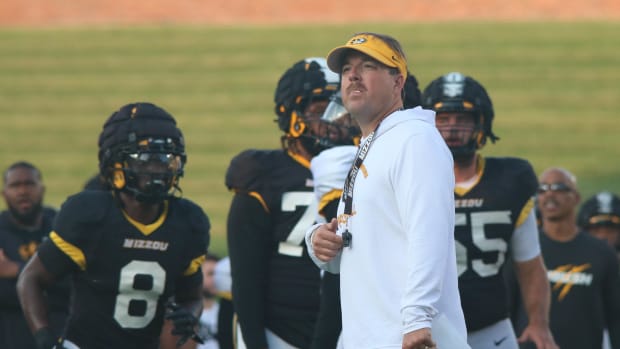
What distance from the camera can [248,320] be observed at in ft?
16.7

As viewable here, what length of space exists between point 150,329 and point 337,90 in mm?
Result: 1353

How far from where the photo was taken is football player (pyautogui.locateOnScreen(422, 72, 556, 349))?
5277mm

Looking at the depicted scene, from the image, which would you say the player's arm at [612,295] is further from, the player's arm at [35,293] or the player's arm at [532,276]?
the player's arm at [35,293]

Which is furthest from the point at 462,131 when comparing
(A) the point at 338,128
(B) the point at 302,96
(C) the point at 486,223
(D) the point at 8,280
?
(D) the point at 8,280

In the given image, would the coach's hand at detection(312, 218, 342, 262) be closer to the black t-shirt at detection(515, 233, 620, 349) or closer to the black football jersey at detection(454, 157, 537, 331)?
the black football jersey at detection(454, 157, 537, 331)

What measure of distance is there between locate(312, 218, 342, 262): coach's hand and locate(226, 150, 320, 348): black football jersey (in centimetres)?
130

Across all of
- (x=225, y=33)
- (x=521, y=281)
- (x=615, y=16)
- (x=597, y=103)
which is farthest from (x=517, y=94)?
(x=521, y=281)

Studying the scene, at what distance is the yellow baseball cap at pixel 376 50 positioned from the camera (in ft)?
12.0

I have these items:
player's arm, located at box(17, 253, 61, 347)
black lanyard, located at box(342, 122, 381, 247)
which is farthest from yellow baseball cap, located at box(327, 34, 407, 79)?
player's arm, located at box(17, 253, 61, 347)

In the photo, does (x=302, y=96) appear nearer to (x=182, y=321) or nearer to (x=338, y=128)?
(x=338, y=128)

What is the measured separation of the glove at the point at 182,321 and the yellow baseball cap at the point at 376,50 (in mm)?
1583

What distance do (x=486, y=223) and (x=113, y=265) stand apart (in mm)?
1695

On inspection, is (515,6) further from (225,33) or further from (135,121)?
(135,121)

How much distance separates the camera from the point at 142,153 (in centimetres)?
500
